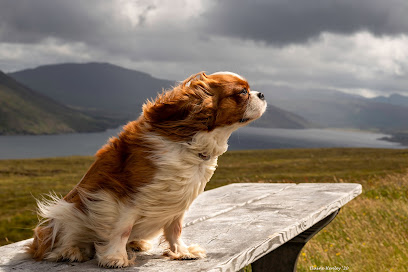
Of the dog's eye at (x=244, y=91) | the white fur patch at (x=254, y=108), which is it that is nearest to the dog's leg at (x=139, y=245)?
the white fur patch at (x=254, y=108)

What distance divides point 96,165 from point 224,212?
6.90 ft

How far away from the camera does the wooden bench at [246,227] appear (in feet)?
9.80

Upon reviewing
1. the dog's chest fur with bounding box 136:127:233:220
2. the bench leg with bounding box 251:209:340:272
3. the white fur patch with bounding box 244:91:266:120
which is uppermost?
the white fur patch with bounding box 244:91:266:120

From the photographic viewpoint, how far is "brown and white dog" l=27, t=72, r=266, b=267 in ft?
9.52

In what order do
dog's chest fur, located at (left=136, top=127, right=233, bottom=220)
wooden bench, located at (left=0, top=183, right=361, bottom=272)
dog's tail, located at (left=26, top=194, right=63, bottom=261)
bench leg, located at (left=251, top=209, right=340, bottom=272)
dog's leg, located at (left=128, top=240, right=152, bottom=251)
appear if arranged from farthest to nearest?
bench leg, located at (left=251, top=209, right=340, bottom=272) < dog's leg, located at (left=128, top=240, right=152, bottom=251) < dog's tail, located at (left=26, top=194, right=63, bottom=261) < wooden bench, located at (left=0, top=183, right=361, bottom=272) < dog's chest fur, located at (left=136, top=127, right=233, bottom=220)

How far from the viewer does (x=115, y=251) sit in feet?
9.68

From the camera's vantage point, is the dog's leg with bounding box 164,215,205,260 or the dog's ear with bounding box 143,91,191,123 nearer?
the dog's ear with bounding box 143,91,191,123

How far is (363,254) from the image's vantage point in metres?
6.64

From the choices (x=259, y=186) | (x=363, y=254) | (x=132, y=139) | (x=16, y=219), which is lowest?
(x=16, y=219)

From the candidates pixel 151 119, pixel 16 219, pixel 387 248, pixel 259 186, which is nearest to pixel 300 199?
pixel 259 186

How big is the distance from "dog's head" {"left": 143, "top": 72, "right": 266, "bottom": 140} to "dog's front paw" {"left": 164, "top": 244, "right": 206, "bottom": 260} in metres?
0.88

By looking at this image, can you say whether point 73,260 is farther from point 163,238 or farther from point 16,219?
point 16,219

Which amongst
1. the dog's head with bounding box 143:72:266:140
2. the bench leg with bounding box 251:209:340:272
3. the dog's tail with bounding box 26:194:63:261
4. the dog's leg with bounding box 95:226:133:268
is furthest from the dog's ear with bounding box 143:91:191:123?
the bench leg with bounding box 251:209:340:272

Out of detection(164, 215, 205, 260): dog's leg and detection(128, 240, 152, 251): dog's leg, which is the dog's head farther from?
detection(128, 240, 152, 251): dog's leg
